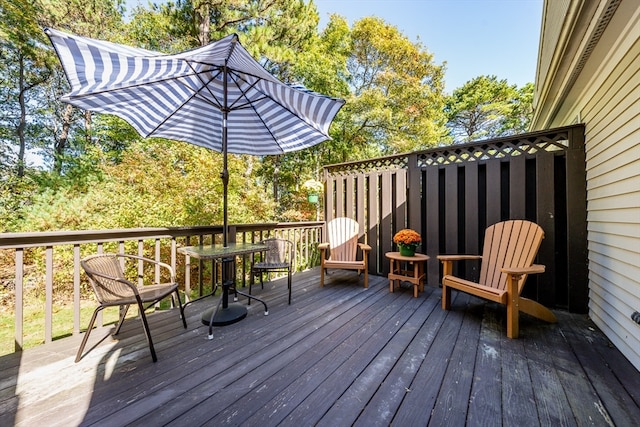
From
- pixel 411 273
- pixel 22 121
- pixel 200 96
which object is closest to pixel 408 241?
pixel 411 273

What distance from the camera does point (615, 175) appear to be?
201 cm

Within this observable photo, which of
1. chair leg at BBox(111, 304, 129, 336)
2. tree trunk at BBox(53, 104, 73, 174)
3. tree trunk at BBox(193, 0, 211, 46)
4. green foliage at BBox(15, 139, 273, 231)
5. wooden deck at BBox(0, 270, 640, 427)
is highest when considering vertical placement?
tree trunk at BBox(193, 0, 211, 46)

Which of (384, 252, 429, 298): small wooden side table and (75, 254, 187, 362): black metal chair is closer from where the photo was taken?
(75, 254, 187, 362): black metal chair

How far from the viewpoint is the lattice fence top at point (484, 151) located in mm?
2824

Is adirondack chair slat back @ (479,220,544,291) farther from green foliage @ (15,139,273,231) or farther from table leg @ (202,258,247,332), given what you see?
green foliage @ (15,139,273,231)

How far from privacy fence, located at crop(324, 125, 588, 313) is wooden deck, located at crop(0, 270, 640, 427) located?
0.61m

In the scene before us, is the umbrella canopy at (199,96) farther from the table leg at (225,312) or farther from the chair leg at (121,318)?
the chair leg at (121,318)

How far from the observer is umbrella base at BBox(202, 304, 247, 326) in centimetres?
232

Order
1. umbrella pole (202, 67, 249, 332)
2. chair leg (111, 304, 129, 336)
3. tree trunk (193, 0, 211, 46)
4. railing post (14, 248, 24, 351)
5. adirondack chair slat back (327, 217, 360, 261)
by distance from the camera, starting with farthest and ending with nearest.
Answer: tree trunk (193, 0, 211, 46) → adirondack chair slat back (327, 217, 360, 261) → umbrella pole (202, 67, 249, 332) → chair leg (111, 304, 129, 336) → railing post (14, 248, 24, 351)

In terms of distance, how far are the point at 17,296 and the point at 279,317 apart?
2.02m

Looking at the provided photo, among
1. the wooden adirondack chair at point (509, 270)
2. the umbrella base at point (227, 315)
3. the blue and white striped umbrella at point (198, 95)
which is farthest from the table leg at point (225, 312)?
the wooden adirondack chair at point (509, 270)

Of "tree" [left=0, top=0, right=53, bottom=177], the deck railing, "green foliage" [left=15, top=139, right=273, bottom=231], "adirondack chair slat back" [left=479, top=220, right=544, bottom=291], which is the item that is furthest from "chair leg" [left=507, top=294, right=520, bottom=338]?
"tree" [left=0, top=0, right=53, bottom=177]

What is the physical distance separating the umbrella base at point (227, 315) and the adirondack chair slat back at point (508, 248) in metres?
2.65

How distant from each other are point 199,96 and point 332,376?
9.19ft
